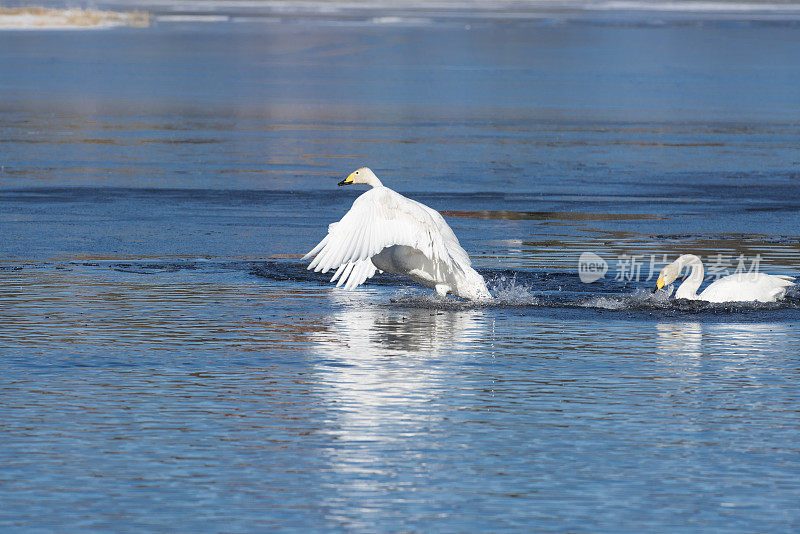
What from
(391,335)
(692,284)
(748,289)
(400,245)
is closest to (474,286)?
(400,245)

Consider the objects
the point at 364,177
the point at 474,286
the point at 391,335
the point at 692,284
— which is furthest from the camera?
the point at 364,177

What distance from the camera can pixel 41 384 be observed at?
315 inches

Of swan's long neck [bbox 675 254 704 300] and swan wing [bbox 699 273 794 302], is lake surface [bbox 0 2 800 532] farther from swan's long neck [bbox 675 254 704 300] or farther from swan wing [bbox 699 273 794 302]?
swan's long neck [bbox 675 254 704 300]

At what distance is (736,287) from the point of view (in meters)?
10.8

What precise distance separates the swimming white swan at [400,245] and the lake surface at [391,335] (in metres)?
0.23

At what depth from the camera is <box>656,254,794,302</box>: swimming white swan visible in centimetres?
1074

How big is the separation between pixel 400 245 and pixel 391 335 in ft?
4.55

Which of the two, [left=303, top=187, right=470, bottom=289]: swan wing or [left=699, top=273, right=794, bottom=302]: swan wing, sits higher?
[left=303, top=187, right=470, bottom=289]: swan wing

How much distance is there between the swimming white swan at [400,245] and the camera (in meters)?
10.6

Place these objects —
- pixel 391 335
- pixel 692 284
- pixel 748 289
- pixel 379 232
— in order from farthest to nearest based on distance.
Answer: pixel 692 284 < pixel 748 289 < pixel 379 232 < pixel 391 335

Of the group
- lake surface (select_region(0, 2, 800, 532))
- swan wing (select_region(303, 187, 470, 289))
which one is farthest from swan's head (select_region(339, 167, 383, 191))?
swan wing (select_region(303, 187, 470, 289))

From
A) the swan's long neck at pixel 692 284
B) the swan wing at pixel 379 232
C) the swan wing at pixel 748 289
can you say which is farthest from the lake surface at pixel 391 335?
the swan wing at pixel 379 232

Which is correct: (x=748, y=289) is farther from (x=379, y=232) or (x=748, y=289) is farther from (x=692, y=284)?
(x=379, y=232)

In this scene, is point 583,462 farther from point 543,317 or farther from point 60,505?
point 543,317
